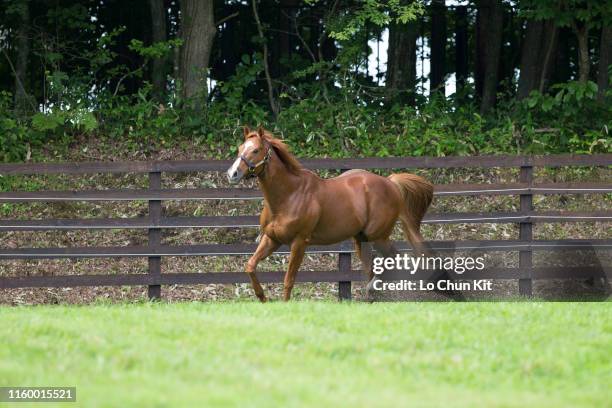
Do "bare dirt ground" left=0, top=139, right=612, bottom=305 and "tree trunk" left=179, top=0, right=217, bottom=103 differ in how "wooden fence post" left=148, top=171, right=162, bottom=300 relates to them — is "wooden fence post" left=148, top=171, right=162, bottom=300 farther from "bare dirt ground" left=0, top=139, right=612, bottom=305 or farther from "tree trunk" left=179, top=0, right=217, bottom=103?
"tree trunk" left=179, top=0, right=217, bottom=103

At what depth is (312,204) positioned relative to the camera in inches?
417

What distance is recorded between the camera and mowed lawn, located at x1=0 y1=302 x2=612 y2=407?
19.5 ft

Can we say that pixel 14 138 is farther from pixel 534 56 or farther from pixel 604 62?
pixel 604 62

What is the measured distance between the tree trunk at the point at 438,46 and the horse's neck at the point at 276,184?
10006 millimetres

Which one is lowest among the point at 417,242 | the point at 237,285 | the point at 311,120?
the point at 237,285

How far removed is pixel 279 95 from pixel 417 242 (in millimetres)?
7198

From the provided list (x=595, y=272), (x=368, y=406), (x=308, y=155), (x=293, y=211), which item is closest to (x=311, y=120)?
(x=308, y=155)

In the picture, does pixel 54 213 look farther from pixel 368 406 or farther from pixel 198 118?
pixel 368 406

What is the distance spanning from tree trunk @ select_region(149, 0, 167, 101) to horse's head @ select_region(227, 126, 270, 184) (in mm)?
8205

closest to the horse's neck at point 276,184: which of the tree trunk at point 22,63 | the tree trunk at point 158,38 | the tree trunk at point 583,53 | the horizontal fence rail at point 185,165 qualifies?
the horizontal fence rail at point 185,165

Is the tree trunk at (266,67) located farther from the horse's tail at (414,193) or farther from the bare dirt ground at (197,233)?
the horse's tail at (414,193)

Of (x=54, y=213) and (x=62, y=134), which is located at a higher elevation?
(x=62, y=134)

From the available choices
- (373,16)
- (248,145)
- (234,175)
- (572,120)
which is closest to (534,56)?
(572,120)

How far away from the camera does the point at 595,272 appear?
13.4 metres
